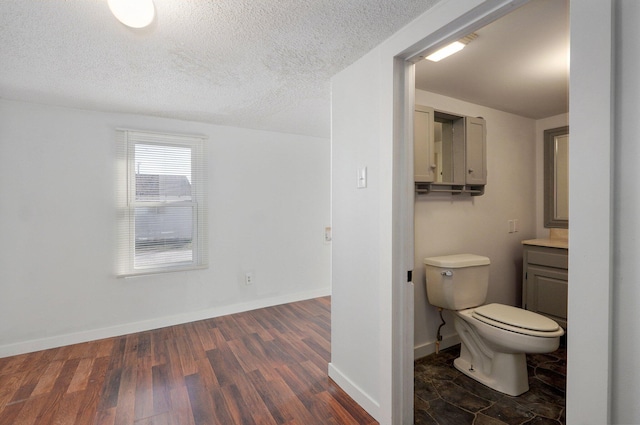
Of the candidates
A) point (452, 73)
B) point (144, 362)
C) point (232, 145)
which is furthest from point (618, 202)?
point (232, 145)

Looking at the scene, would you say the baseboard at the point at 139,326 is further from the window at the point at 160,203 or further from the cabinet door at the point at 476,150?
the cabinet door at the point at 476,150

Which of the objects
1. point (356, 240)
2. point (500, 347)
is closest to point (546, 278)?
point (500, 347)

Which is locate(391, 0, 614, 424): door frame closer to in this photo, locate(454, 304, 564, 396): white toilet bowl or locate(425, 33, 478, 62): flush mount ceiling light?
locate(425, 33, 478, 62): flush mount ceiling light

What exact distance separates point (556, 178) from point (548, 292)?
1.20m

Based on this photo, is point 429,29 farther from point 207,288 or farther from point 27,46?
point 207,288

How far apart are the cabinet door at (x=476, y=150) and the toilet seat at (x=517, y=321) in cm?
106

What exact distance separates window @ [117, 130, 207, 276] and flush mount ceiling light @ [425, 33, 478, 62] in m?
2.52

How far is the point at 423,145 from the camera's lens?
230cm

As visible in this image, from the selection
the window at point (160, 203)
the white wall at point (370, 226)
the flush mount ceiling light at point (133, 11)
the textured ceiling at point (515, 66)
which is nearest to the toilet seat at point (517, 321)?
the white wall at point (370, 226)

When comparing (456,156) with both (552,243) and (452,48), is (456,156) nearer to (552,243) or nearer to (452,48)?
(452,48)

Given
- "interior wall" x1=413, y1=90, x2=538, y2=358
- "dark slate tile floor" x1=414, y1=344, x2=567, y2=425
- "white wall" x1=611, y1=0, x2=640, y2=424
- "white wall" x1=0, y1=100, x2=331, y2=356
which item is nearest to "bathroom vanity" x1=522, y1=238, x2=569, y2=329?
"interior wall" x1=413, y1=90, x2=538, y2=358

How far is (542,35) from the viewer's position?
1.67 m

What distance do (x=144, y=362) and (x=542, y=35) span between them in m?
3.56

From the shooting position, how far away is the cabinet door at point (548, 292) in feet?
8.61
